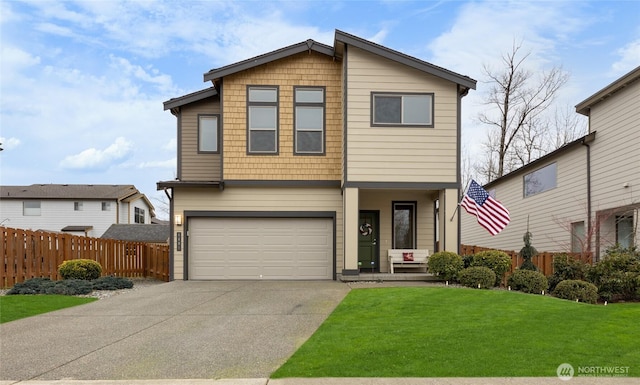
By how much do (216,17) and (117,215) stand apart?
27.8 m

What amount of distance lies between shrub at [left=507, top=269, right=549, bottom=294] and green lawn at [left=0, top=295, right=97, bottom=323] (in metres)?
9.75

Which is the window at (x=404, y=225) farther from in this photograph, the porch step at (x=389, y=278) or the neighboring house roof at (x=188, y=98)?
the neighboring house roof at (x=188, y=98)

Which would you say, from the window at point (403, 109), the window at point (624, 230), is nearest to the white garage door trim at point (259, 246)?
the window at point (403, 109)

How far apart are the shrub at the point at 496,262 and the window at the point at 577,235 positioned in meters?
4.33

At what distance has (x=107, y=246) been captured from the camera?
17516 millimetres

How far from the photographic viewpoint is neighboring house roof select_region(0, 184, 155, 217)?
129ft

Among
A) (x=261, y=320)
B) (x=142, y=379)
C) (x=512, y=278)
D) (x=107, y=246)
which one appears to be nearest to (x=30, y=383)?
(x=142, y=379)

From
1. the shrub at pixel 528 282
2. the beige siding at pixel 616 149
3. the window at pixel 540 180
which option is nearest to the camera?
the shrub at pixel 528 282

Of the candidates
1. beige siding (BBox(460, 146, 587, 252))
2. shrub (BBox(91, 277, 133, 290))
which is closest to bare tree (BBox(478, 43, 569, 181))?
beige siding (BBox(460, 146, 587, 252))

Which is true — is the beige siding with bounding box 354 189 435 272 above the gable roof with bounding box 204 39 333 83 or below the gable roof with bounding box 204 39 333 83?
below

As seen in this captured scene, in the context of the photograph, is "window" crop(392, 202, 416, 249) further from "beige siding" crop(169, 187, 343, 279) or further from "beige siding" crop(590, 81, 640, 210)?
"beige siding" crop(590, 81, 640, 210)

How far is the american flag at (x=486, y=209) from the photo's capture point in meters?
14.0

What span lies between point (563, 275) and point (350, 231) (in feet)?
18.1

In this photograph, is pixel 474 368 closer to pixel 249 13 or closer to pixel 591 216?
pixel 591 216
